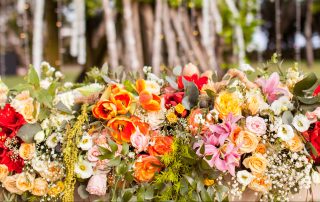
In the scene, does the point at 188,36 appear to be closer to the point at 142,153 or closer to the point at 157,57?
the point at 157,57

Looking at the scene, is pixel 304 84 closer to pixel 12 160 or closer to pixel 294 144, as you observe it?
pixel 294 144

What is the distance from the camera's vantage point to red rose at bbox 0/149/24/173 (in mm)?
1753

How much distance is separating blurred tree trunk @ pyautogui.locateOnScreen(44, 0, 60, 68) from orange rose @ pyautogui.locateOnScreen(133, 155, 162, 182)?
13.6 feet

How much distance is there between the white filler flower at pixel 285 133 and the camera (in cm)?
163

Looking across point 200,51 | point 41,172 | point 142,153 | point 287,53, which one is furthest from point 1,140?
point 287,53

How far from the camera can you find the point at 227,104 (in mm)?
1639

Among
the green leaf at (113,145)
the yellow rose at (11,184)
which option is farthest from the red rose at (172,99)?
the yellow rose at (11,184)

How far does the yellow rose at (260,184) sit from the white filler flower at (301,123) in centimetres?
19

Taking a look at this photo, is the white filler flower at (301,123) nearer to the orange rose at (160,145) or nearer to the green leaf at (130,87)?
the orange rose at (160,145)

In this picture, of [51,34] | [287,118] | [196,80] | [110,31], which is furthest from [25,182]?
[51,34]

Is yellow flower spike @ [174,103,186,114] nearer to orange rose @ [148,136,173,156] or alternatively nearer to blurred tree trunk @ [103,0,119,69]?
orange rose @ [148,136,173,156]

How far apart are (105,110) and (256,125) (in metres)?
0.47

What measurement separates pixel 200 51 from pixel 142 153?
12.4 feet

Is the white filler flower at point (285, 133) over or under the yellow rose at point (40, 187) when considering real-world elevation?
over
